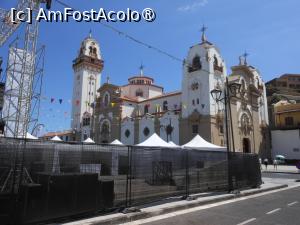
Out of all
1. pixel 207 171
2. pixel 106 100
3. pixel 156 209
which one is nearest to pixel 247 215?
pixel 156 209

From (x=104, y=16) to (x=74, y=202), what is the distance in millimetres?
7578

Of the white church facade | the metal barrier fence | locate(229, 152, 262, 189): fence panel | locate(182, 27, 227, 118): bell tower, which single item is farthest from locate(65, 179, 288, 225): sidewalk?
locate(182, 27, 227, 118): bell tower

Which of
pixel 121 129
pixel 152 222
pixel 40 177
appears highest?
pixel 121 129

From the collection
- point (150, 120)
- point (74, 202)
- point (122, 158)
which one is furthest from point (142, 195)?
point (150, 120)

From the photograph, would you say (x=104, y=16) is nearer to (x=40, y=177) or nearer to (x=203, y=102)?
(x=40, y=177)

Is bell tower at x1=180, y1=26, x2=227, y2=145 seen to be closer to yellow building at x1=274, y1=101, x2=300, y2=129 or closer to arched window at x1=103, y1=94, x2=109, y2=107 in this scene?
yellow building at x1=274, y1=101, x2=300, y2=129

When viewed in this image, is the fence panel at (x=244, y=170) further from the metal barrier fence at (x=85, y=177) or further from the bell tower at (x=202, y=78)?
the bell tower at (x=202, y=78)

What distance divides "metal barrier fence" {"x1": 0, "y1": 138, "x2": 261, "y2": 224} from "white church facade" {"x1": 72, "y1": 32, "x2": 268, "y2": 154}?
964 inches

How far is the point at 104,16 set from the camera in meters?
11.4

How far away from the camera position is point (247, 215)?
29.0 feet

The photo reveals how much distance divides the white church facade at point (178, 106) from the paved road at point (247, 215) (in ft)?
81.7

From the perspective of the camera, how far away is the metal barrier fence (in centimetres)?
635

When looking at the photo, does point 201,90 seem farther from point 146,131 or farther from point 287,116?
point 287,116

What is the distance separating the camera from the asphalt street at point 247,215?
7918 mm
